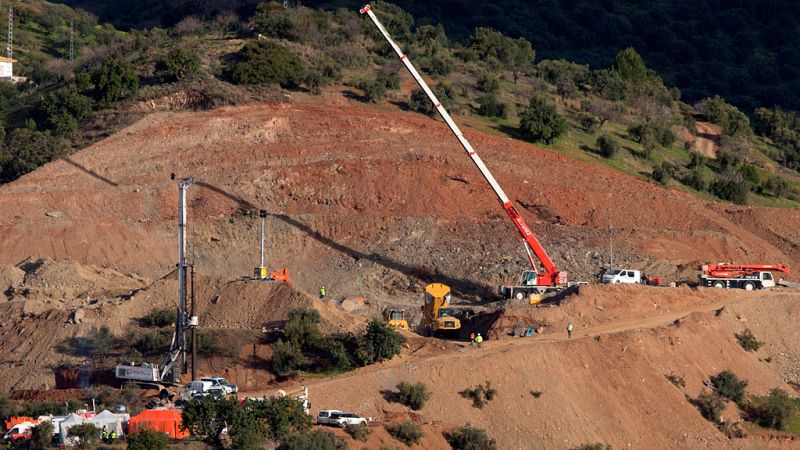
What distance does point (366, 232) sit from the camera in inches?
3108

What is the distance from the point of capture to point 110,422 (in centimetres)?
5341

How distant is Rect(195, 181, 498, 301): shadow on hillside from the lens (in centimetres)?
7450

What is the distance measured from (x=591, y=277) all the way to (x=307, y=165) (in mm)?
15771

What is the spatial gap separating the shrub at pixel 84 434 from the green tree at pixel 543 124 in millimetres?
42617

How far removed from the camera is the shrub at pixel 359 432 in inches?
2132

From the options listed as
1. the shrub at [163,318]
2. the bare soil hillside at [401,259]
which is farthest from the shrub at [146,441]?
the shrub at [163,318]

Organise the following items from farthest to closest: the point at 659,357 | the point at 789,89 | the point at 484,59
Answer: the point at 789,89
the point at 484,59
the point at 659,357

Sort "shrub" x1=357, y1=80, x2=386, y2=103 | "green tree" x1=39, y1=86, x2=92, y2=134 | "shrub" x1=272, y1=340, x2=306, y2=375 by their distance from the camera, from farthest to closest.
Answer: "shrub" x1=357, y1=80, x2=386, y2=103 < "green tree" x1=39, y1=86, x2=92, y2=134 < "shrub" x1=272, y1=340, x2=306, y2=375

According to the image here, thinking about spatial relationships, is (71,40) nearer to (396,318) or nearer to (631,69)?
(631,69)

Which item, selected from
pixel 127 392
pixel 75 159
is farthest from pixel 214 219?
pixel 127 392

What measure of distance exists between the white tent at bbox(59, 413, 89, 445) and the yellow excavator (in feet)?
A: 60.5

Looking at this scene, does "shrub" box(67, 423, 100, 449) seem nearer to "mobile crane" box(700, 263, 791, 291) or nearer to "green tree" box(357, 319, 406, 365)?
"green tree" box(357, 319, 406, 365)

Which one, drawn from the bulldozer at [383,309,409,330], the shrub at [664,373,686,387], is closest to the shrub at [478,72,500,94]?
the bulldozer at [383,309,409,330]

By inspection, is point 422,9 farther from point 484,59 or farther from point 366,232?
point 366,232
